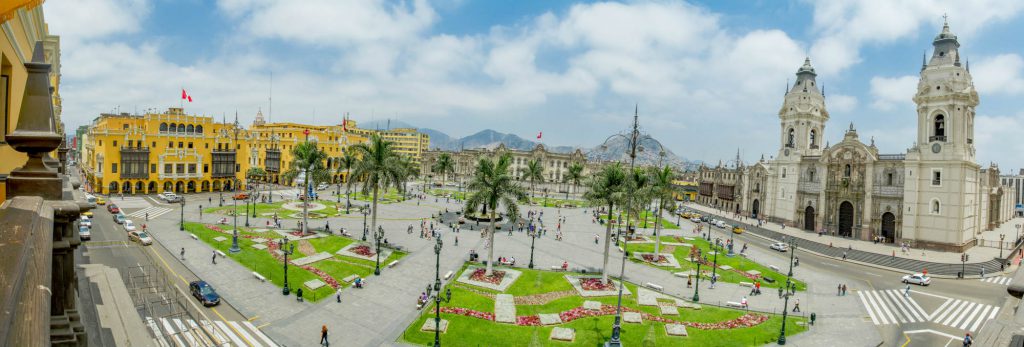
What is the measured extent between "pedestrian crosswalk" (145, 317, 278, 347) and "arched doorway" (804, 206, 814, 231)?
63.5 metres

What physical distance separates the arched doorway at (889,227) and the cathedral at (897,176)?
99mm

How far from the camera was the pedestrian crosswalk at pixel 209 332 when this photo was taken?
19297 mm

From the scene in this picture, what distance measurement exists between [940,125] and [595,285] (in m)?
44.9

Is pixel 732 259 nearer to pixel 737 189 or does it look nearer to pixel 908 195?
pixel 908 195

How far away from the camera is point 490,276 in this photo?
3164 centimetres

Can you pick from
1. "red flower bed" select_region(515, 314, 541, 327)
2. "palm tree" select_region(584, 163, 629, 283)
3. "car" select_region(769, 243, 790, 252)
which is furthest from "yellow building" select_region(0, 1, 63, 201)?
"car" select_region(769, 243, 790, 252)

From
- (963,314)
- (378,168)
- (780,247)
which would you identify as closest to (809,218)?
(780,247)

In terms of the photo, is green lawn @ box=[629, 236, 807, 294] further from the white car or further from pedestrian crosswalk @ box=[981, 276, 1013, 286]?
the white car

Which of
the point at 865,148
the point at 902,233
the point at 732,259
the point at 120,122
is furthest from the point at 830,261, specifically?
the point at 120,122

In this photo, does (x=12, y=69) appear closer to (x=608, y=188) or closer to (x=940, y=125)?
(x=608, y=188)

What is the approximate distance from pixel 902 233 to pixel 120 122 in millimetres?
96771

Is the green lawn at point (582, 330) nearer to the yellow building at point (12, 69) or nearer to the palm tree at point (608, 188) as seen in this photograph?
the palm tree at point (608, 188)

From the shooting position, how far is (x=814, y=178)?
63.0 m

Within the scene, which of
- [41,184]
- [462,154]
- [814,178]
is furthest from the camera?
[462,154]
